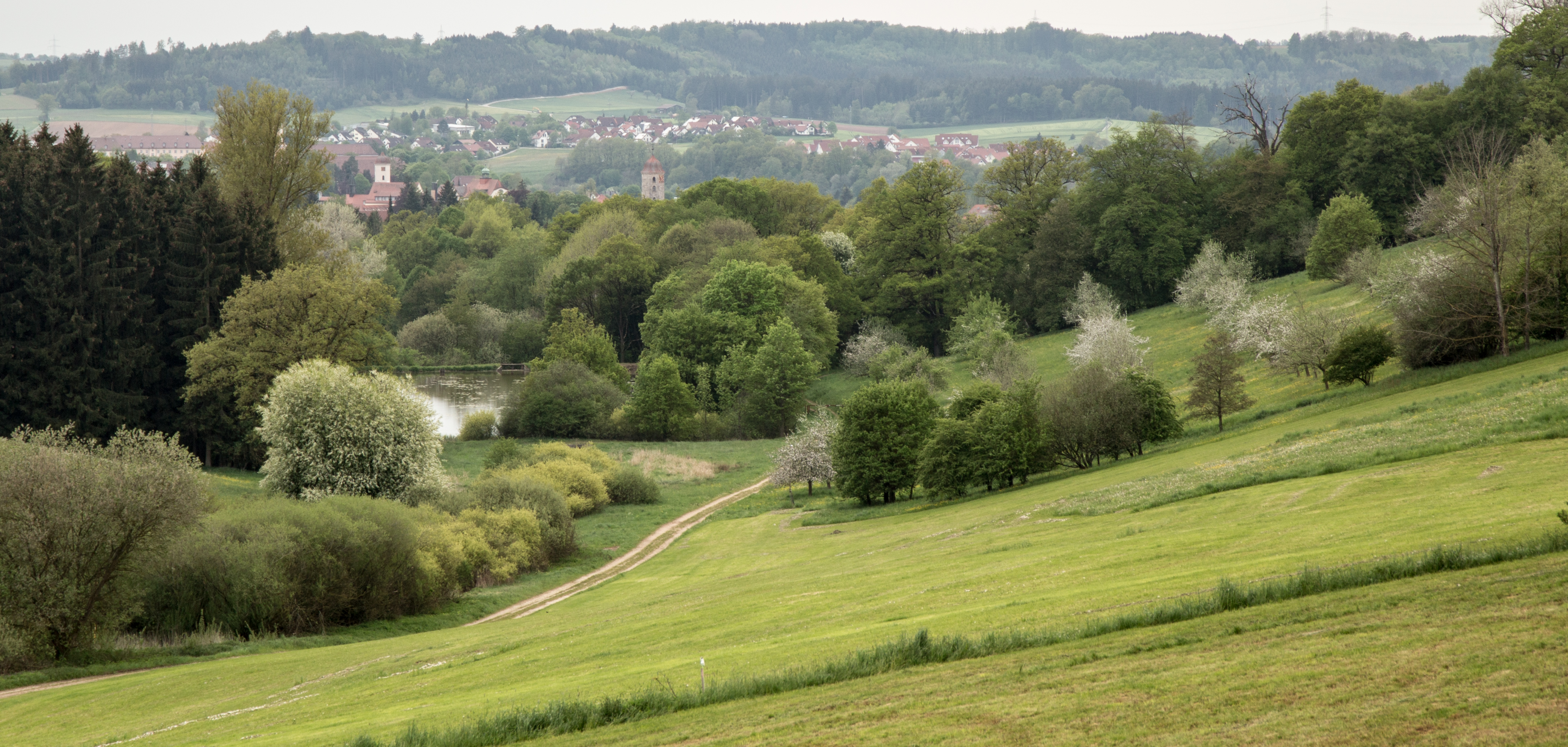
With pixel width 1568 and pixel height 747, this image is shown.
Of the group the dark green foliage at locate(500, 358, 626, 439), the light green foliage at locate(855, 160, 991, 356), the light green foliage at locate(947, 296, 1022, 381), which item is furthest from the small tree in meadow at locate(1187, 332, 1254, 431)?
the light green foliage at locate(855, 160, 991, 356)

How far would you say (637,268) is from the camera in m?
99.8

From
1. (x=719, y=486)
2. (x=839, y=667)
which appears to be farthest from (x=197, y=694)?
(x=719, y=486)

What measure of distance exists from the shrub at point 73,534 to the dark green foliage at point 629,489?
27.1 metres

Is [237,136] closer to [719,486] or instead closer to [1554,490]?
[719,486]

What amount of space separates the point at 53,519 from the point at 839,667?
23.3 metres

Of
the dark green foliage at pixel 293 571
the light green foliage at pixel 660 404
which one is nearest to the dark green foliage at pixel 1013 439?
the dark green foliage at pixel 293 571

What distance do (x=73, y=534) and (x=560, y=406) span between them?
4579 centimetres

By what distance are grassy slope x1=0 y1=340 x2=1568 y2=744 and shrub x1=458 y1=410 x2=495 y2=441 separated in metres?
43.3

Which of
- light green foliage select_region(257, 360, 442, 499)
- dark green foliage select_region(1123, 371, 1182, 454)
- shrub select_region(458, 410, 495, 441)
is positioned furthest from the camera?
shrub select_region(458, 410, 495, 441)

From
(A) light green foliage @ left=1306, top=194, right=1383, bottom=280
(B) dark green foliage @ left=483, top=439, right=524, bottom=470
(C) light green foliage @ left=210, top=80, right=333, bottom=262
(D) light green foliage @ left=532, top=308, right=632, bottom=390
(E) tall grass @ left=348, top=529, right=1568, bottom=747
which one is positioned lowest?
(B) dark green foliage @ left=483, top=439, right=524, bottom=470

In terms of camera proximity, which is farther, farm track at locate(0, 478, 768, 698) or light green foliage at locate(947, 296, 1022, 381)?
light green foliage at locate(947, 296, 1022, 381)

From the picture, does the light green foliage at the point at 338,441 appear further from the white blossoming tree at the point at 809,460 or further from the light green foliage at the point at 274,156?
the light green foliage at the point at 274,156

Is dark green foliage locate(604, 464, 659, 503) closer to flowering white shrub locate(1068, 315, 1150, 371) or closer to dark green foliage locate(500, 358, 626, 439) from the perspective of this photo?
dark green foliage locate(500, 358, 626, 439)

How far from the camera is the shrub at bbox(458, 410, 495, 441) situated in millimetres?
72625
